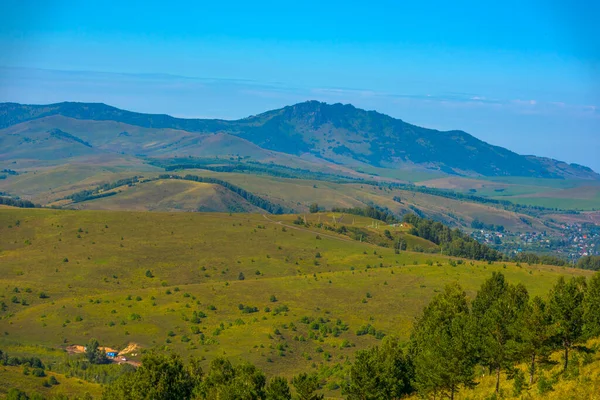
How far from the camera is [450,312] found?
91.9 m

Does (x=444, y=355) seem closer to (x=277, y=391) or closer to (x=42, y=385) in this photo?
(x=277, y=391)

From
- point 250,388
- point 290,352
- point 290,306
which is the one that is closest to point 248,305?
point 290,306

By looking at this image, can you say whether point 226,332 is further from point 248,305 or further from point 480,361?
point 480,361

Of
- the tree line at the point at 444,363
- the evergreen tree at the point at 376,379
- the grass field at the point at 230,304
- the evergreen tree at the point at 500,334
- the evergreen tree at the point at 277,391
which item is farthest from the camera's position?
the grass field at the point at 230,304

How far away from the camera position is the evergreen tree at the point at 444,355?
72.5m

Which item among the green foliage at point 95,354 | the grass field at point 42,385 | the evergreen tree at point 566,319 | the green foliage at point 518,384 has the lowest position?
the green foliage at point 95,354

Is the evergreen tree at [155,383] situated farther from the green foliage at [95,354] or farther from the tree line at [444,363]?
the green foliage at [95,354]

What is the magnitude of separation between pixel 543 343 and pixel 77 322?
347ft

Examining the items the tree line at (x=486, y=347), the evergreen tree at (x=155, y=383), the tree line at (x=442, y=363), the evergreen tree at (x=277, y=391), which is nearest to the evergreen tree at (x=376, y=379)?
the tree line at (x=486, y=347)

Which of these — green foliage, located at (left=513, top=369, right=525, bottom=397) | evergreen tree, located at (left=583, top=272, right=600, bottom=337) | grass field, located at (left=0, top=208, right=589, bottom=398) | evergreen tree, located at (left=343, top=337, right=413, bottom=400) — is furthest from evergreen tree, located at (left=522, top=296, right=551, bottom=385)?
grass field, located at (left=0, top=208, right=589, bottom=398)

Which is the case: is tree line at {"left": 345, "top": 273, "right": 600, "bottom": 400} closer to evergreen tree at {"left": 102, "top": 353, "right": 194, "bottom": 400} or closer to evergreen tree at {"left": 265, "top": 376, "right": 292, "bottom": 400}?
evergreen tree at {"left": 265, "top": 376, "right": 292, "bottom": 400}

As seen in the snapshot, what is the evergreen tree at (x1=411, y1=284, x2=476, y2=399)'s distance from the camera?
72.5 meters

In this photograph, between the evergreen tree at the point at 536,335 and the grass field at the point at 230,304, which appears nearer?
the evergreen tree at the point at 536,335

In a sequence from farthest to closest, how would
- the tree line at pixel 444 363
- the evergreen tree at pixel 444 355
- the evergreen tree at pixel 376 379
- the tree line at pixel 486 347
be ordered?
the evergreen tree at pixel 376 379, the evergreen tree at pixel 444 355, the tree line at pixel 444 363, the tree line at pixel 486 347
